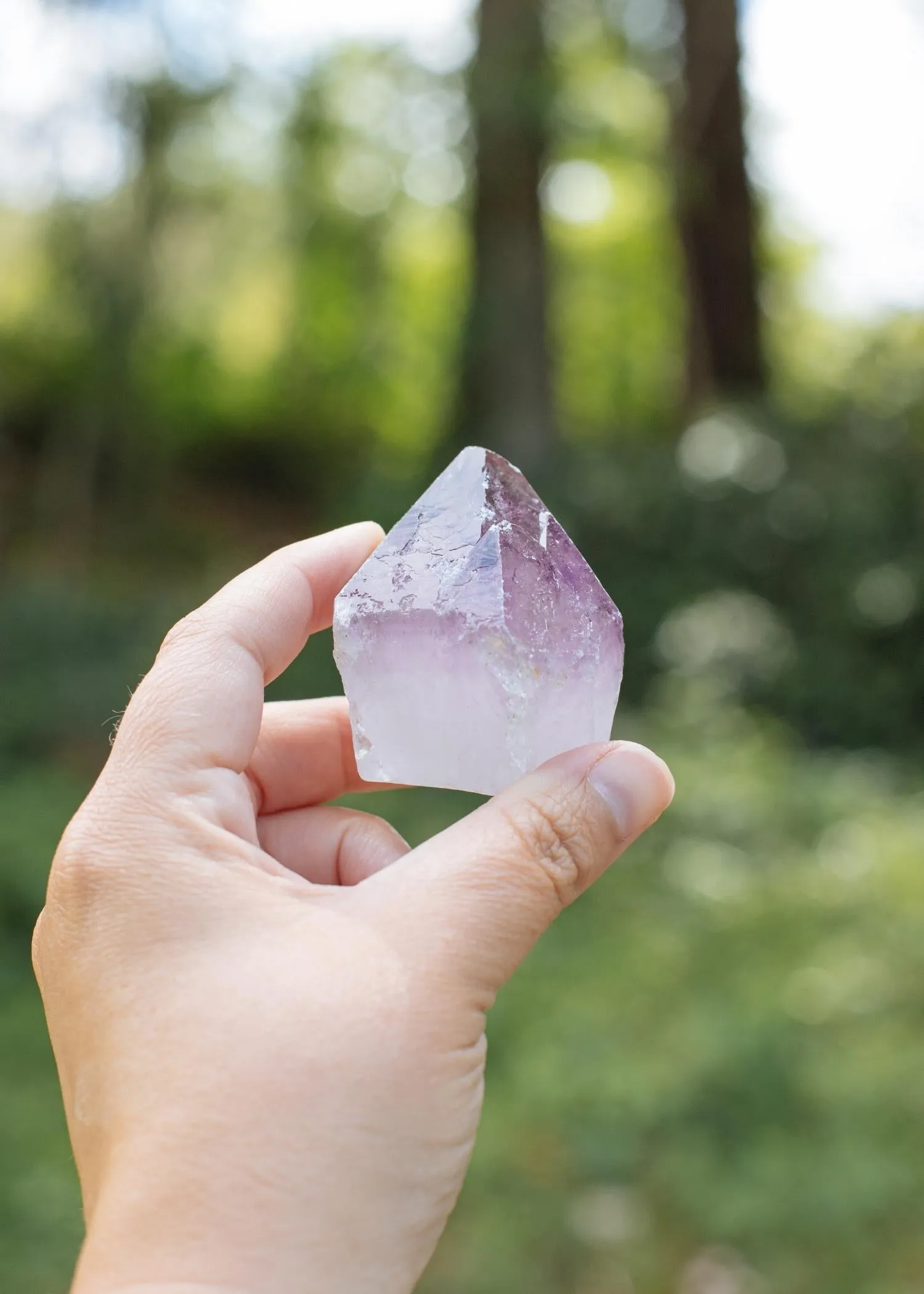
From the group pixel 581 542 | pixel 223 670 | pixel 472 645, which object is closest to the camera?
pixel 223 670

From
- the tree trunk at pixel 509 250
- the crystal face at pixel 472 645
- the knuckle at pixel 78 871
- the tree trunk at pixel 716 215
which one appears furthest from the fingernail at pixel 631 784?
the tree trunk at pixel 716 215

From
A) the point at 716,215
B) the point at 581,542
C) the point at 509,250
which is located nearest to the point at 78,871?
the point at 581,542

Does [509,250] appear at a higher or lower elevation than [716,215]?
lower

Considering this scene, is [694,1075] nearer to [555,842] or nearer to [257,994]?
[555,842]

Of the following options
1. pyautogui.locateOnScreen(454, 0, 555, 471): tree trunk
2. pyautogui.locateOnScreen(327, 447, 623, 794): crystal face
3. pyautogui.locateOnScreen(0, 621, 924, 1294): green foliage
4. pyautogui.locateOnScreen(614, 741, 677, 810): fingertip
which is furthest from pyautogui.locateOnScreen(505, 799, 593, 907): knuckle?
pyautogui.locateOnScreen(454, 0, 555, 471): tree trunk

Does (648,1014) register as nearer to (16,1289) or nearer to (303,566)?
(16,1289)

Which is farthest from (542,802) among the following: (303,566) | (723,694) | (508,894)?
(723,694)
